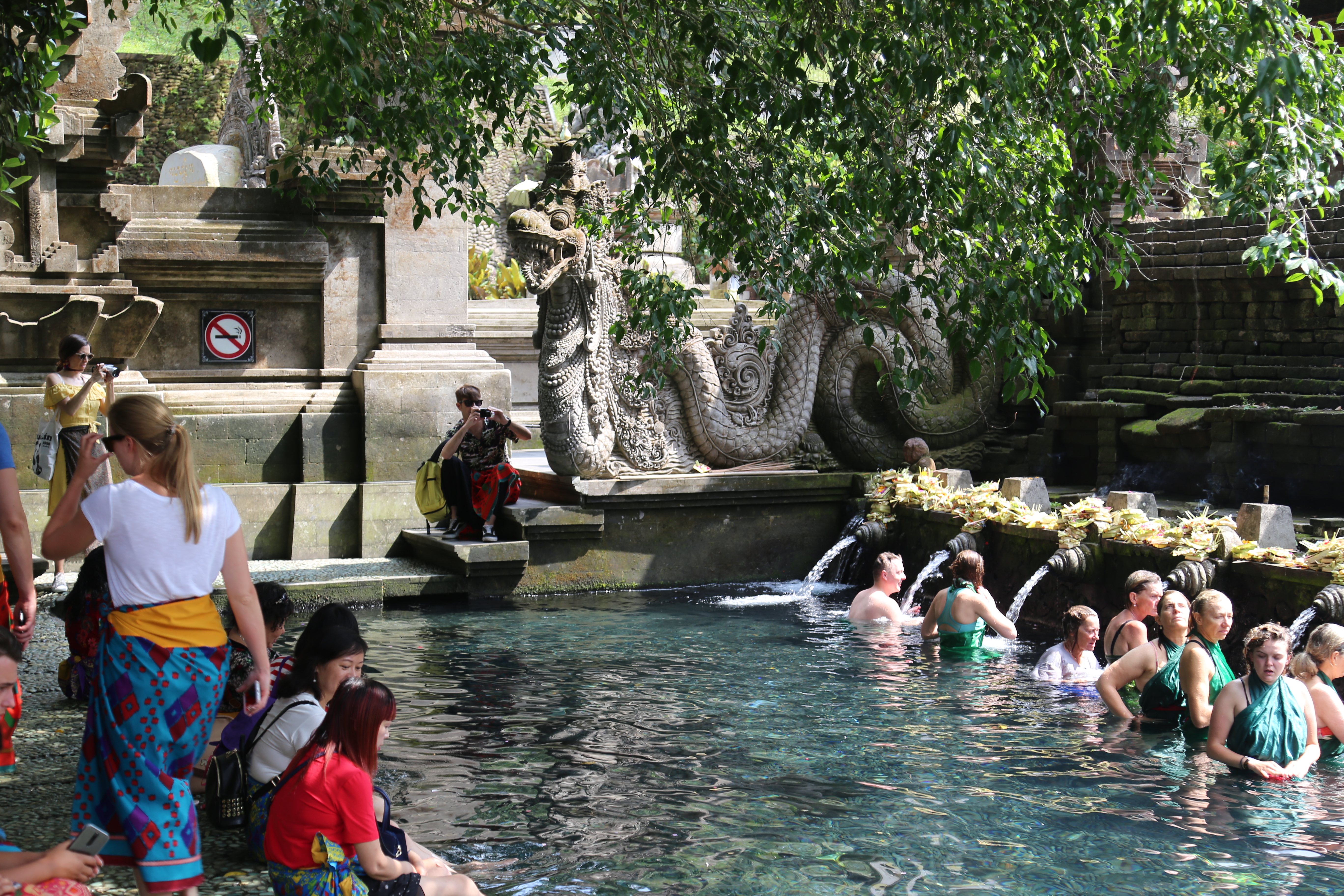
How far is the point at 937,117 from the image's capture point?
6.20 metres

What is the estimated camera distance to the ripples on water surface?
466cm

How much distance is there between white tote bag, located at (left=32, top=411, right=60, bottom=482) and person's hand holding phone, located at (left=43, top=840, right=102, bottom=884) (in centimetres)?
592

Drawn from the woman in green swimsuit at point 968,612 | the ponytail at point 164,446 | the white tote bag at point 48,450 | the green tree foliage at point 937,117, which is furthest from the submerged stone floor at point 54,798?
the woman in green swimsuit at point 968,612

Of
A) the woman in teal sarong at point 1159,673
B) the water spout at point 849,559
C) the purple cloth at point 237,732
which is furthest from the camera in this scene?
the water spout at point 849,559

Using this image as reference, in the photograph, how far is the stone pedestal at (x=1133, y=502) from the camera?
29.0 feet

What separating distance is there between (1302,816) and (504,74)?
5590 millimetres

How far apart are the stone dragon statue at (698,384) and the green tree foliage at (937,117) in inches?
149

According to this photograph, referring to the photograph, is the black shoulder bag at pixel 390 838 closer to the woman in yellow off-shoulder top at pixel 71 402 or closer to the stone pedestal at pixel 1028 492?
the woman in yellow off-shoulder top at pixel 71 402

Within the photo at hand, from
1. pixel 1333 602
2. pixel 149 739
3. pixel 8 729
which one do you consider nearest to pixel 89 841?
pixel 149 739

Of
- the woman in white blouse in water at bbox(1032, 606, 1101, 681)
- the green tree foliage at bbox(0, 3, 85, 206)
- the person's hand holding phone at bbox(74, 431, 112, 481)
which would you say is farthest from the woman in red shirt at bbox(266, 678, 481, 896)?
the woman in white blouse in water at bbox(1032, 606, 1101, 681)

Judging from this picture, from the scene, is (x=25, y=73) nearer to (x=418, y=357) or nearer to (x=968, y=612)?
(x=418, y=357)

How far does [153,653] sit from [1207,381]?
10303 mm

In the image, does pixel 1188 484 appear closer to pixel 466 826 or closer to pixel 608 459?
pixel 608 459

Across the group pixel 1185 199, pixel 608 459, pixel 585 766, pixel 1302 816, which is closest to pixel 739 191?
pixel 585 766
